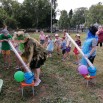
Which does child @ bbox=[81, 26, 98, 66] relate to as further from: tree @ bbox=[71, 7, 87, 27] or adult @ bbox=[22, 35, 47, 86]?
tree @ bbox=[71, 7, 87, 27]

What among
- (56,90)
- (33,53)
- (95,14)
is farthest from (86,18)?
(33,53)

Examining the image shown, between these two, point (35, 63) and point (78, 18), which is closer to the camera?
point (35, 63)

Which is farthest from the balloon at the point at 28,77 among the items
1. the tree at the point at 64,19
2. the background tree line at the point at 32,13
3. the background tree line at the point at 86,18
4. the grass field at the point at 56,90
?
the tree at the point at 64,19

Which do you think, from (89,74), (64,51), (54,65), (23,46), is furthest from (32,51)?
(64,51)

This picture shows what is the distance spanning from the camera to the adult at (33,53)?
5.78 metres

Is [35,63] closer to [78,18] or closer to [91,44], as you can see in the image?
[91,44]

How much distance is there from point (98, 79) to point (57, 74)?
1.46m

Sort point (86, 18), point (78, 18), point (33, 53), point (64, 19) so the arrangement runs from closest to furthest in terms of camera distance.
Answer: point (33, 53), point (64, 19), point (86, 18), point (78, 18)

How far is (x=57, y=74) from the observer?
822 centimetres

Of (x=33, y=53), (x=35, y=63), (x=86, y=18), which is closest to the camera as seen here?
(x=33, y=53)

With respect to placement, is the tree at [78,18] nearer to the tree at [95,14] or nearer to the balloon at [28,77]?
the tree at [95,14]

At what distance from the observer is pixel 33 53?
5945 millimetres

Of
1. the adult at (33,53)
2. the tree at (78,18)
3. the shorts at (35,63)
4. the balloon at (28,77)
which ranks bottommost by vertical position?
the tree at (78,18)

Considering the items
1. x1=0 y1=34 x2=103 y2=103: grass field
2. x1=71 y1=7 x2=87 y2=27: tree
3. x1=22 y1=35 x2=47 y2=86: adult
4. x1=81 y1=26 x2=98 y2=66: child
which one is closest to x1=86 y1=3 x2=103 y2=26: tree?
x1=71 y1=7 x2=87 y2=27: tree
